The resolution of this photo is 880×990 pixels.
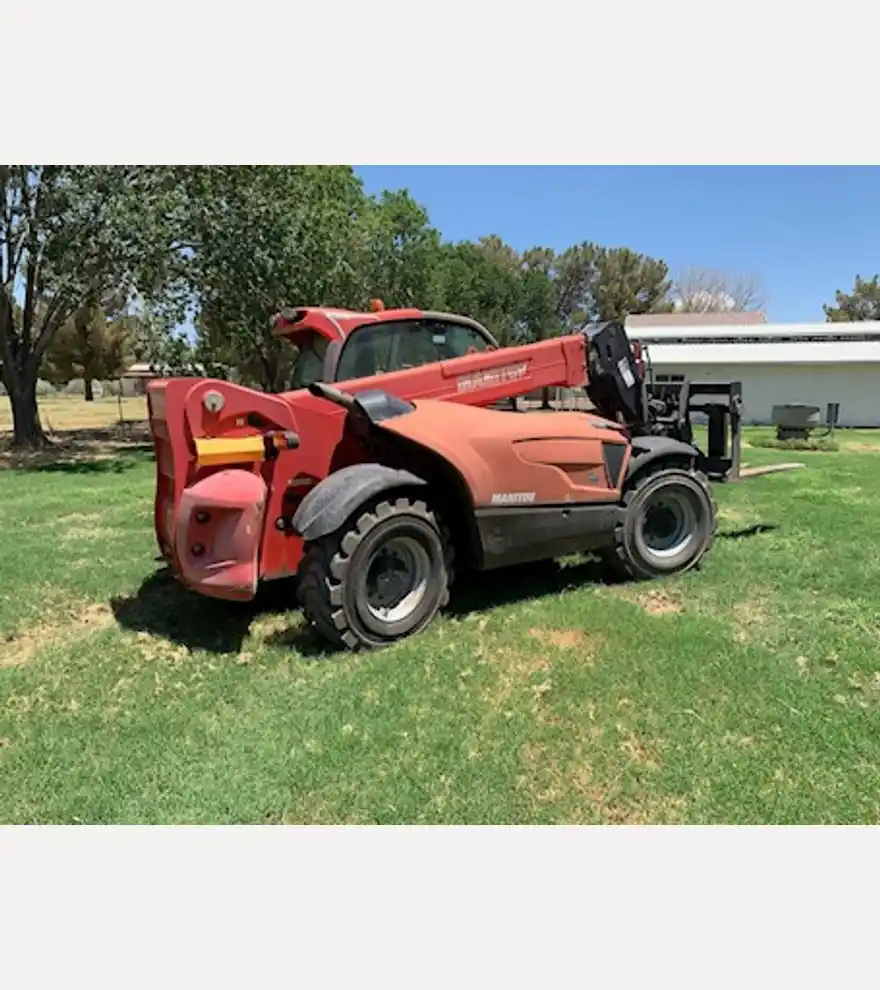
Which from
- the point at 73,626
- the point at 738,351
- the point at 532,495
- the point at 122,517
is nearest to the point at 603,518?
the point at 532,495

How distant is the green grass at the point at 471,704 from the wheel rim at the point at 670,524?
0.32 meters

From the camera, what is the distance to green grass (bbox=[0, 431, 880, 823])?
3086 mm

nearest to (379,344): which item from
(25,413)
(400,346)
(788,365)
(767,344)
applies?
(400,346)

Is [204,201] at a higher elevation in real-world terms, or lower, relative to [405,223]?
lower

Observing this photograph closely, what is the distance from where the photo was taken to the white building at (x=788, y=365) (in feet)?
93.8

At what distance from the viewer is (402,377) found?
5.30 m

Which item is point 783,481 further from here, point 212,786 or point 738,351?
point 738,351

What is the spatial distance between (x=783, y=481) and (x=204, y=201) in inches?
445

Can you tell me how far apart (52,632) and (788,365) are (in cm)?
2910

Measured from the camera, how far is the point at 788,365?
29.2m

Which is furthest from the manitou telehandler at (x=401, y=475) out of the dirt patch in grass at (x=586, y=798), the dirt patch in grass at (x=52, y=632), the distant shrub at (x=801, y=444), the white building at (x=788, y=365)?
the white building at (x=788, y=365)

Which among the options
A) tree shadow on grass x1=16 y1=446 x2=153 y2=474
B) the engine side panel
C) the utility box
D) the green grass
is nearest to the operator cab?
the engine side panel

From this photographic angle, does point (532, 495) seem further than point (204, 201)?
No

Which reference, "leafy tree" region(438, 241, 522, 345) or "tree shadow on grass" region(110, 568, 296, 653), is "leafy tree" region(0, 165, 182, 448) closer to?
"tree shadow on grass" region(110, 568, 296, 653)
